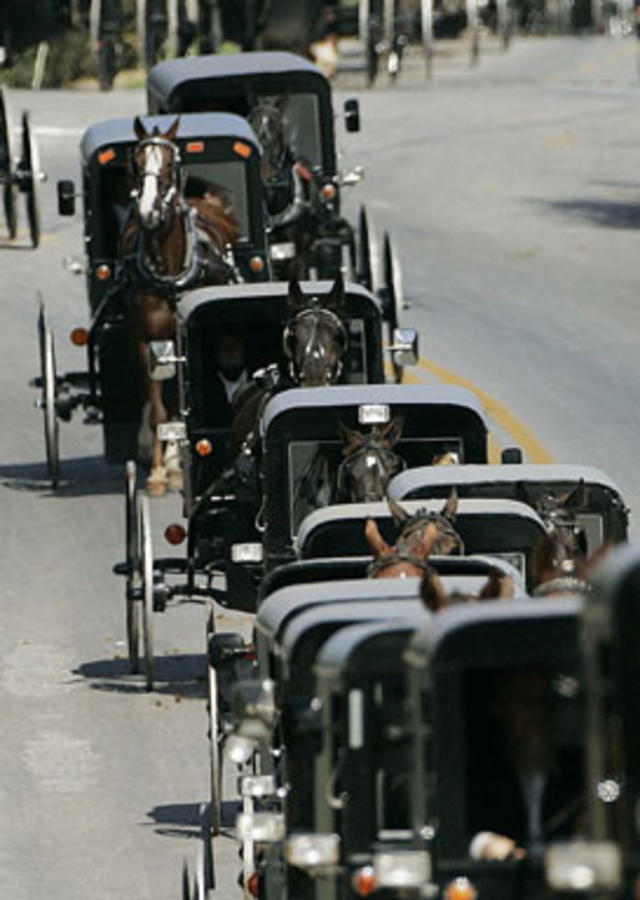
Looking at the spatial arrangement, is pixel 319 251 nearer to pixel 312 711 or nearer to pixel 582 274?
pixel 582 274

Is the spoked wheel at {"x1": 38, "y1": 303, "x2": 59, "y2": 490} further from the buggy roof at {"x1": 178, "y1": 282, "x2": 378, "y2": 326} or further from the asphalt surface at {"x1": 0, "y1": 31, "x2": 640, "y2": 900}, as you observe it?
the buggy roof at {"x1": 178, "y1": 282, "x2": 378, "y2": 326}

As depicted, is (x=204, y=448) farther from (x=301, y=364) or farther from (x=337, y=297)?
(x=301, y=364)

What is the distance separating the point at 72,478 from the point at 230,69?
6.03 metres

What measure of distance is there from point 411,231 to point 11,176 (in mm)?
8089

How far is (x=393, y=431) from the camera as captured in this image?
58.8 feet

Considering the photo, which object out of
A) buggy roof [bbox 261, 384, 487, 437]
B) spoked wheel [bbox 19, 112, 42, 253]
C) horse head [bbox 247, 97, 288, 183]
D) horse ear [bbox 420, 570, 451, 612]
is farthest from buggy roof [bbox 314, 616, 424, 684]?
spoked wheel [bbox 19, 112, 42, 253]

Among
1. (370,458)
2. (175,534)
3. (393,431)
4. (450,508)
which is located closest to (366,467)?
(370,458)

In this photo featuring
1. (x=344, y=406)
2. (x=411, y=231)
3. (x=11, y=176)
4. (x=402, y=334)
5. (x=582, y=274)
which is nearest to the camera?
(x=344, y=406)

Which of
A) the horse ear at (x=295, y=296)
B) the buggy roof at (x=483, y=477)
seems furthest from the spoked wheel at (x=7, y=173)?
the buggy roof at (x=483, y=477)

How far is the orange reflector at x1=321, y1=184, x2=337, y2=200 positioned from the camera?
31.5m

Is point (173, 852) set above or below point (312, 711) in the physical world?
below

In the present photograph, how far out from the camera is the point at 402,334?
23531mm

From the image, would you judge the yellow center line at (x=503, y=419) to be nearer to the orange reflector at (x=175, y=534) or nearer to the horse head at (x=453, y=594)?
the orange reflector at (x=175, y=534)

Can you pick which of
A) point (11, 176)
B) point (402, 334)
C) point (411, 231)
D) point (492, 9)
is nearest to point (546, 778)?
point (402, 334)
